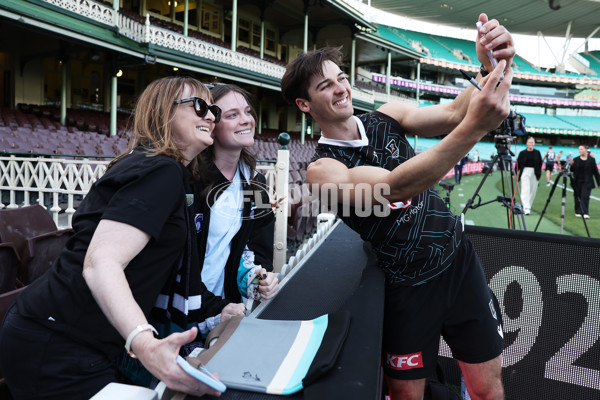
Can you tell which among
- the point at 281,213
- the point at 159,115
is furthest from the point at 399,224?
the point at 281,213

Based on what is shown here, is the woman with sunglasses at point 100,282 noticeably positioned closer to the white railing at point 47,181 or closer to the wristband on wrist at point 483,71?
the wristband on wrist at point 483,71

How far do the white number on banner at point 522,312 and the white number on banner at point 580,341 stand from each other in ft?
0.53

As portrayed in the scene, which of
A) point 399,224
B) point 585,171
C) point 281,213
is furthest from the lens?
point 585,171

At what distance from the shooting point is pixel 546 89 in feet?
212

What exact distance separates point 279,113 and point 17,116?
19.5 m

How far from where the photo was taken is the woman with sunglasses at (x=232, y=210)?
2.08 meters

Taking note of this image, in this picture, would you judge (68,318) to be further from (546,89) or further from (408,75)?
(546,89)

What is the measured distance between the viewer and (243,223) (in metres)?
2.24

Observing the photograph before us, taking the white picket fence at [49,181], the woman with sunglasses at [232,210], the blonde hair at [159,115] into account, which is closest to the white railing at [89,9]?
the white picket fence at [49,181]

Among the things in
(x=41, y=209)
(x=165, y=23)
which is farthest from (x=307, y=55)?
(x=165, y=23)

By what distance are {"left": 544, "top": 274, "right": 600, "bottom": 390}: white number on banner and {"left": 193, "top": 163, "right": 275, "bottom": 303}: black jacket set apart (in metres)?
2.03

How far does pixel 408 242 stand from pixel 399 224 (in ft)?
0.32

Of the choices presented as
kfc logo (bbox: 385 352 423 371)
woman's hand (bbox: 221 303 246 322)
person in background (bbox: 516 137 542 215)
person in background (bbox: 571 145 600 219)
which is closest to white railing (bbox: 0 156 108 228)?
woman's hand (bbox: 221 303 246 322)

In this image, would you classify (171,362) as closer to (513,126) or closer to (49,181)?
(513,126)
